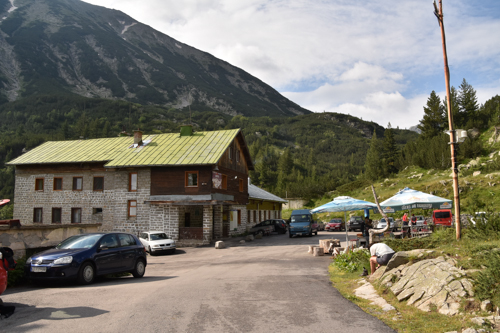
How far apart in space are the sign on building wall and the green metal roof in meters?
1.41

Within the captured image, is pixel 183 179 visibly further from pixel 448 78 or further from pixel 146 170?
pixel 448 78

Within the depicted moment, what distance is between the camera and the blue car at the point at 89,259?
1091 cm

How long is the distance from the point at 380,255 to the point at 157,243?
16.7 m

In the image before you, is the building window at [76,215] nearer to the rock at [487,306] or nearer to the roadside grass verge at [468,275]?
the roadside grass verge at [468,275]

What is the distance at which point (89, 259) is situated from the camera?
11.5 m

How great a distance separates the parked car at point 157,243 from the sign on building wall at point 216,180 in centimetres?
645

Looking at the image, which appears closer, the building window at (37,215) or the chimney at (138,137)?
the building window at (37,215)

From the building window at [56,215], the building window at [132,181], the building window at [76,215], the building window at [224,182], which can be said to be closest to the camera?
the building window at [132,181]

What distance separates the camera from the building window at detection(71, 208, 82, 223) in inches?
1313

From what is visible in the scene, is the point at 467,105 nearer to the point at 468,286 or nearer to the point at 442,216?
the point at 442,216

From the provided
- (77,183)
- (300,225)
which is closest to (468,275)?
(300,225)

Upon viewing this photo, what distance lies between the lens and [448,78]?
12.4 meters

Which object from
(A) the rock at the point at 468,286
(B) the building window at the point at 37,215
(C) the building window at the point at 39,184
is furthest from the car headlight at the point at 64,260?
(C) the building window at the point at 39,184

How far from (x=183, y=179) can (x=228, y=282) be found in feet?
64.2
